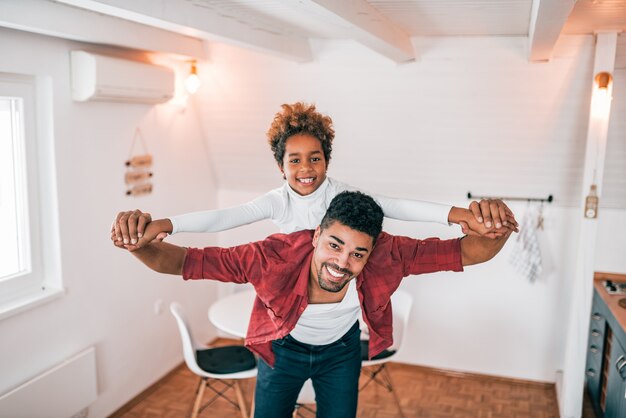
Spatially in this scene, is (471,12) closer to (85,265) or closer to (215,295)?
Result: (85,265)

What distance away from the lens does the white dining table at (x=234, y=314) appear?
3.37 meters

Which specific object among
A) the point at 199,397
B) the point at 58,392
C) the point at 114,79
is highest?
the point at 114,79

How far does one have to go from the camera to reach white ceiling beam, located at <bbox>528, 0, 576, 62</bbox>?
2116 millimetres

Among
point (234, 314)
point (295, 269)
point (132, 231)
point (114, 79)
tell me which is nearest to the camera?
point (132, 231)

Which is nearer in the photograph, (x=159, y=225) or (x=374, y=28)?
(x=159, y=225)

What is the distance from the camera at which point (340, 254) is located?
6.68ft

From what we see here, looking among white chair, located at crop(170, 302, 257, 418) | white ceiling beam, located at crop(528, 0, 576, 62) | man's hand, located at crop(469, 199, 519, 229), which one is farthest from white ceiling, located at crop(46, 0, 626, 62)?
white chair, located at crop(170, 302, 257, 418)

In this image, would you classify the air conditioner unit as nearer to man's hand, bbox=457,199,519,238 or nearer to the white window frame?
the white window frame

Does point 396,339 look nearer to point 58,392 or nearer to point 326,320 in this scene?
point 326,320

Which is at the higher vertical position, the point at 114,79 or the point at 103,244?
the point at 114,79

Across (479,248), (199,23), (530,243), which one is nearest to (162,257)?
(479,248)

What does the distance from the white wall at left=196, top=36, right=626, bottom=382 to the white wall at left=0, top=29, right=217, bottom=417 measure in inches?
20.0

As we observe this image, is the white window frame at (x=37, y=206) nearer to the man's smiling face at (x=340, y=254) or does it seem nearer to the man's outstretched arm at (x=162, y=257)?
the man's outstretched arm at (x=162, y=257)

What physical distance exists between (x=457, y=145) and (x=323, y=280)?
227cm
